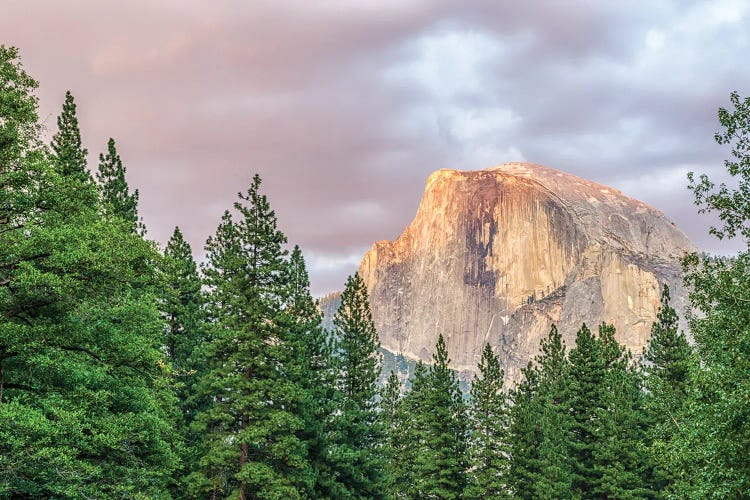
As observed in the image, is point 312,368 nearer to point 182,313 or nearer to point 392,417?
point 182,313

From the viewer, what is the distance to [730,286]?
67.2 feet

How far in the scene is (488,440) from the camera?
51656mm

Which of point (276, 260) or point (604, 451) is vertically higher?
point (276, 260)

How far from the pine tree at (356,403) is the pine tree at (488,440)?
8.53m

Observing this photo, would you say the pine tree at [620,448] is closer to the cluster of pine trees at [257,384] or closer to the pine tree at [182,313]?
the cluster of pine trees at [257,384]

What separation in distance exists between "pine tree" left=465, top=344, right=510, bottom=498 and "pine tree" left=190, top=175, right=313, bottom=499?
20.0 m

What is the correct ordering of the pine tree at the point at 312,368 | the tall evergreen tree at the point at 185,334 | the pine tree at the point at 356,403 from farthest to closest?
the pine tree at the point at 356,403, the tall evergreen tree at the point at 185,334, the pine tree at the point at 312,368

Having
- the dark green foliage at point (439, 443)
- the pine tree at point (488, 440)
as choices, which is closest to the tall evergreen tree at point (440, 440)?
the dark green foliage at point (439, 443)

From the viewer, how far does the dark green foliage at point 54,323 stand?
16547mm

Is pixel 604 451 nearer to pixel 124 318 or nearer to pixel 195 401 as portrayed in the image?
pixel 195 401

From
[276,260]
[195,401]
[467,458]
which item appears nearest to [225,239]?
[276,260]

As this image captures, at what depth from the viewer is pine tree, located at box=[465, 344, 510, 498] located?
166 ft

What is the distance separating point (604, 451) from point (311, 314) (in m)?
24.6

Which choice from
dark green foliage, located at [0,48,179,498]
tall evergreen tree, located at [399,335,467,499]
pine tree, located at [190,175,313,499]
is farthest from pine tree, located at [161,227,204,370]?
tall evergreen tree, located at [399,335,467,499]
